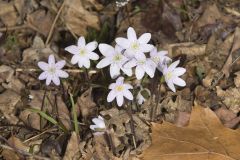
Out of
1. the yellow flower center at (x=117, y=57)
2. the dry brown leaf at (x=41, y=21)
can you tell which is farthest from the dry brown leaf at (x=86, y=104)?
the dry brown leaf at (x=41, y=21)

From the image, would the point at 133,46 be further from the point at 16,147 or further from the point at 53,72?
the point at 16,147

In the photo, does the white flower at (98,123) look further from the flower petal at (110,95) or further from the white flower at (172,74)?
the white flower at (172,74)

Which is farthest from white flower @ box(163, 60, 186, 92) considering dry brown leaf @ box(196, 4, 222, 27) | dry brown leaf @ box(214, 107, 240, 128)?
dry brown leaf @ box(196, 4, 222, 27)

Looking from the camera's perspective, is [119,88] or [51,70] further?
[51,70]

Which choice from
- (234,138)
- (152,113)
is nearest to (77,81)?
(152,113)

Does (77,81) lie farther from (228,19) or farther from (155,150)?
(228,19)

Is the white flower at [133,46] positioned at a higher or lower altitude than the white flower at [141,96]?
higher

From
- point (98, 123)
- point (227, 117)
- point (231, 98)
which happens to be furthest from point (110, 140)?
point (231, 98)

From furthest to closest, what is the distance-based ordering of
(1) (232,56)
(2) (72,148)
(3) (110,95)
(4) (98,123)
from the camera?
(1) (232,56) < (2) (72,148) < (4) (98,123) < (3) (110,95)
